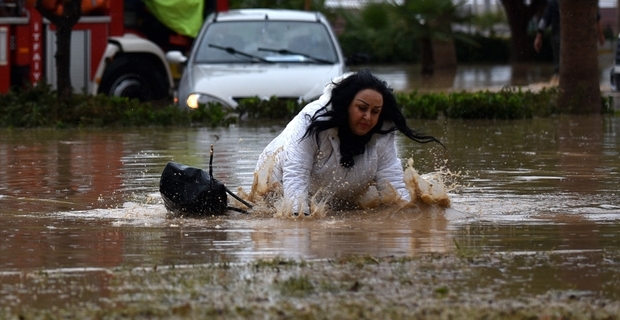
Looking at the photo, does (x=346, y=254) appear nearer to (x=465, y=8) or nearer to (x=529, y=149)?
(x=529, y=149)

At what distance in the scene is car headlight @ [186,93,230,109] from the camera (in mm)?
15797

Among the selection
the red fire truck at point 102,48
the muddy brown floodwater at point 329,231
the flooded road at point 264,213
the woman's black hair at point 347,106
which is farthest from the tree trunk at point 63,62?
the woman's black hair at point 347,106

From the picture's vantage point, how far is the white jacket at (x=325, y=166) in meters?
7.75

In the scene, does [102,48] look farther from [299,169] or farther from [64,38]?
[299,169]

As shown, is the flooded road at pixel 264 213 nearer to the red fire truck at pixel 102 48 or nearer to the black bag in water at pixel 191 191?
the black bag in water at pixel 191 191

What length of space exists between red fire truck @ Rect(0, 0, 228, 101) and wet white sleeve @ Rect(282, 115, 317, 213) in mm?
9708

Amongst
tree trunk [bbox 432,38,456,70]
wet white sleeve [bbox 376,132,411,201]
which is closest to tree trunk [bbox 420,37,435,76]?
tree trunk [bbox 432,38,456,70]

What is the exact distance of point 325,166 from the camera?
7910 mm

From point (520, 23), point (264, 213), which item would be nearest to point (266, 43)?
point (264, 213)

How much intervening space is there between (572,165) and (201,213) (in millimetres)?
4245

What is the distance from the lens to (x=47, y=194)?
9.18 meters

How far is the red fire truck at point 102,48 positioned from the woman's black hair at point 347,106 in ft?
32.3

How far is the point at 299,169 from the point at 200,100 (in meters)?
8.24

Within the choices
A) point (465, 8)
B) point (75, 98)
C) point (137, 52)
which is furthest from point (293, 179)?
point (465, 8)
